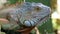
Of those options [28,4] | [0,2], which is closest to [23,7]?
[28,4]

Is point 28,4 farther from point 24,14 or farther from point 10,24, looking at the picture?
point 10,24

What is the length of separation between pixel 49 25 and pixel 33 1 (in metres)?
0.18

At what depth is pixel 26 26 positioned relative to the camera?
30.9 inches

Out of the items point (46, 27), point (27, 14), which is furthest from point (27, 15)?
point (46, 27)

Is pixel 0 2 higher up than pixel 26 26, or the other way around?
pixel 0 2

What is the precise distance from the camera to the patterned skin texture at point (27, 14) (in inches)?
30.8

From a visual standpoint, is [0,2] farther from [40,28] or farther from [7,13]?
[40,28]

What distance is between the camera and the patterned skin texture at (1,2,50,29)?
2.57 feet

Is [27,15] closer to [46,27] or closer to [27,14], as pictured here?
[27,14]

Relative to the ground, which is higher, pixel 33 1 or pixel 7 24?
pixel 33 1

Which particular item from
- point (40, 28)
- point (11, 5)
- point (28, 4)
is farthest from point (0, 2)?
point (40, 28)

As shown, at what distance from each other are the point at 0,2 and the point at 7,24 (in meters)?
0.14

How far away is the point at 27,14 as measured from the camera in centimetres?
80

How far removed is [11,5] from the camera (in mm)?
803
